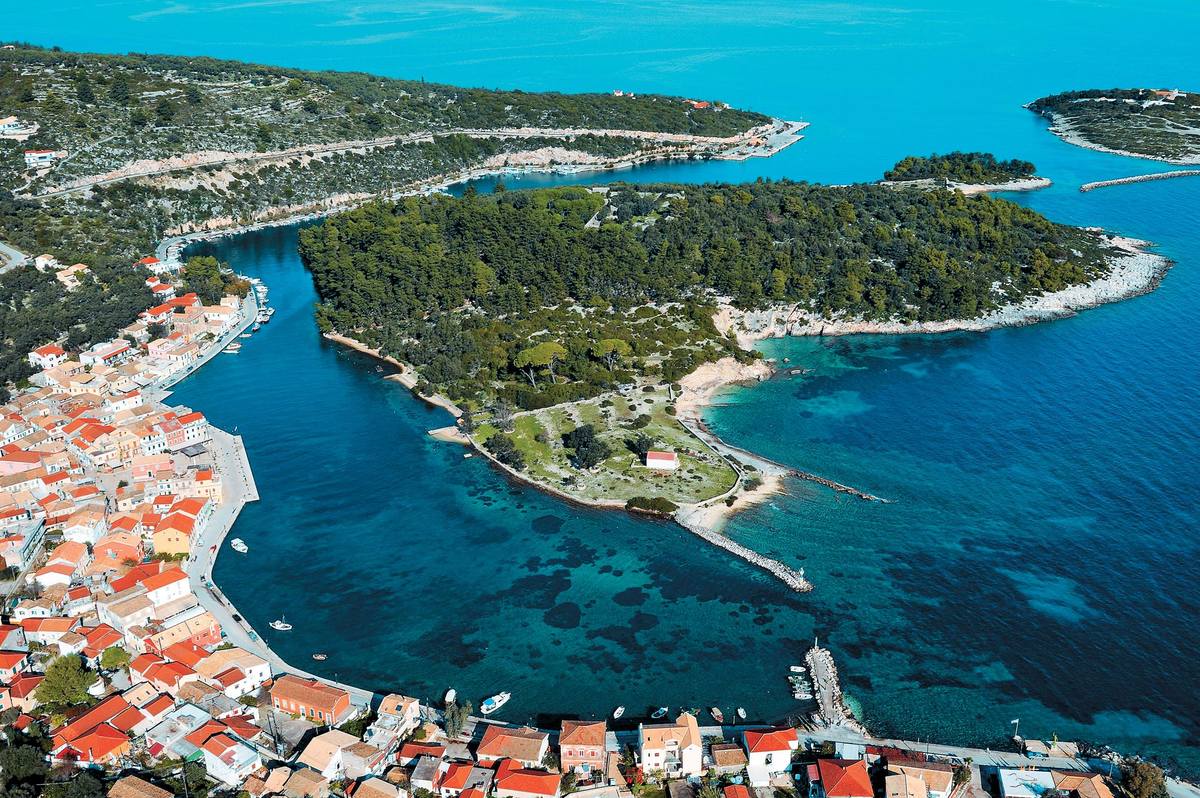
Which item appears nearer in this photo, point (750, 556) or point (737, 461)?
point (750, 556)

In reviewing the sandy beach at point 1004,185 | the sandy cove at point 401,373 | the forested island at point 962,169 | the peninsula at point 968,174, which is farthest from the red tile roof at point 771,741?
the forested island at point 962,169

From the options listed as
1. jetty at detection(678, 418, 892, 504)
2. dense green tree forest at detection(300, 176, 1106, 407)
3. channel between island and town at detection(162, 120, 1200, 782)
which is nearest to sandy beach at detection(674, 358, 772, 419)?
channel between island and town at detection(162, 120, 1200, 782)

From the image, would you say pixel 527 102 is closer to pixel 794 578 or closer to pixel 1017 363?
pixel 1017 363

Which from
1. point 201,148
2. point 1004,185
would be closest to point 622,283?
point 1004,185

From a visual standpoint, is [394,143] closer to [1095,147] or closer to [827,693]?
[1095,147]

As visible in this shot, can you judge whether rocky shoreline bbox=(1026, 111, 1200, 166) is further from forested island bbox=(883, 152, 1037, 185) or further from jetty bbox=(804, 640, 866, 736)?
jetty bbox=(804, 640, 866, 736)

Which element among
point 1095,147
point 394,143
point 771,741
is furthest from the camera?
point 1095,147
